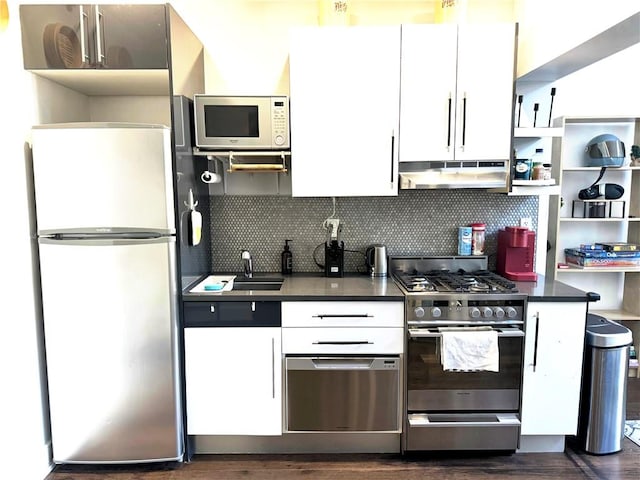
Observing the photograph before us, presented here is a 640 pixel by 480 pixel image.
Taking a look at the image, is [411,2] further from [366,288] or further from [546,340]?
[546,340]

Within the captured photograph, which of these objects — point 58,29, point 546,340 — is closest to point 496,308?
point 546,340

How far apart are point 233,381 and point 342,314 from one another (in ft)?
2.27

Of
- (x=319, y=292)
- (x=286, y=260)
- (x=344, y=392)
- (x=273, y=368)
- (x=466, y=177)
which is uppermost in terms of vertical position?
(x=466, y=177)

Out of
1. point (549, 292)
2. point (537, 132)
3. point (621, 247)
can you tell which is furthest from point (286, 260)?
point (621, 247)

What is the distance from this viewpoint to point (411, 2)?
8.68 ft

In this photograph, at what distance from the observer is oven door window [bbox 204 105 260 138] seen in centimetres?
233

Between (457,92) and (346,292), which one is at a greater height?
(457,92)

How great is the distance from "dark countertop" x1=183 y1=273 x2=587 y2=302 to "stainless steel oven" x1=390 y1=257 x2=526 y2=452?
0.40 feet

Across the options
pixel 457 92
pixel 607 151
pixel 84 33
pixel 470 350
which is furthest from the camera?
pixel 607 151

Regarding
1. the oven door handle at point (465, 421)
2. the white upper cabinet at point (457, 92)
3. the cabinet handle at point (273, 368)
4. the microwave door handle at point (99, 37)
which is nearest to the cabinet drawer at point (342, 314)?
the cabinet handle at point (273, 368)

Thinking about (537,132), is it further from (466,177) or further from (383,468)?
(383,468)

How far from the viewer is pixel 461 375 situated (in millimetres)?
2225

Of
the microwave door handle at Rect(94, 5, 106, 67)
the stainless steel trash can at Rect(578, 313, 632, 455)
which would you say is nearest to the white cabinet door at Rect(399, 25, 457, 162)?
the stainless steel trash can at Rect(578, 313, 632, 455)

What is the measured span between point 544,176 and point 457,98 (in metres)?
0.70
